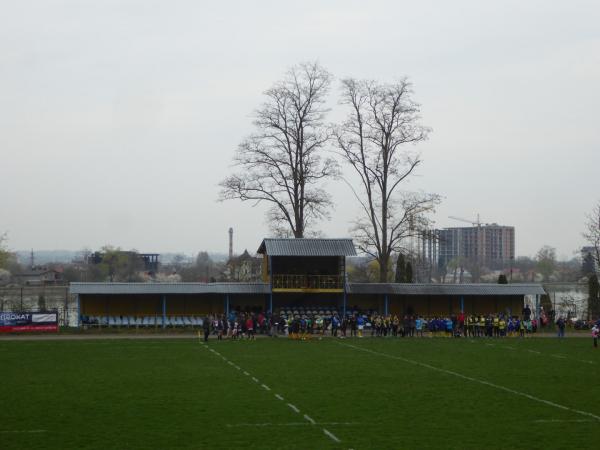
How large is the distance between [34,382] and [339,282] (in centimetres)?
3089

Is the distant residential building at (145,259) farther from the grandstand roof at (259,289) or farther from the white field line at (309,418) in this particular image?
the white field line at (309,418)

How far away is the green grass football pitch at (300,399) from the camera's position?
16.7 meters

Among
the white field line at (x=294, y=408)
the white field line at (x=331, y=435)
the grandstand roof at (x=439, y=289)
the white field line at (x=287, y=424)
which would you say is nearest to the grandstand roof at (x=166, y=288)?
the grandstand roof at (x=439, y=289)

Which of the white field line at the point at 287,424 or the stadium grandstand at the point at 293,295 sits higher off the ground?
the stadium grandstand at the point at 293,295

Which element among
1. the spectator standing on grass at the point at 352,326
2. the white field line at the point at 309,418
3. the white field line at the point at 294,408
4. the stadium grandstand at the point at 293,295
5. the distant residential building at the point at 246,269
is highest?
the distant residential building at the point at 246,269

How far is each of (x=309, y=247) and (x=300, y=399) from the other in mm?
32368

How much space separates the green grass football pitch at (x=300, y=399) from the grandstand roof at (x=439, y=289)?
56.7ft

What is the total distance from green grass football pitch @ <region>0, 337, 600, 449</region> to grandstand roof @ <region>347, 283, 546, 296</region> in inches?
680

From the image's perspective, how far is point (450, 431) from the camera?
1744cm

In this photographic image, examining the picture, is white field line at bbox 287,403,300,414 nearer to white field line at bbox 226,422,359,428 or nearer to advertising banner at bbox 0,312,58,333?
white field line at bbox 226,422,359,428

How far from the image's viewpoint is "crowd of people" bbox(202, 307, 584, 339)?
4725 centimetres

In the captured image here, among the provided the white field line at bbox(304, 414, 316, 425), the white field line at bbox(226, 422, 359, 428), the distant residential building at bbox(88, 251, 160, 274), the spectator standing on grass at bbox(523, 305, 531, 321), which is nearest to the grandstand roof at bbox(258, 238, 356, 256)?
the spectator standing on grass at bbox(523, 305, 531, 321)

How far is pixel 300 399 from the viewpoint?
71.8 ft

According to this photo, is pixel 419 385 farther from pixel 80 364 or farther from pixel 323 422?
pixel 80 364
